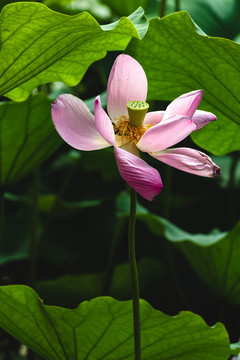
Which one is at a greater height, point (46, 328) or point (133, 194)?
point (133, 194)

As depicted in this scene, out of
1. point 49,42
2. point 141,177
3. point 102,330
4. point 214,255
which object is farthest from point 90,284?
point 141,177

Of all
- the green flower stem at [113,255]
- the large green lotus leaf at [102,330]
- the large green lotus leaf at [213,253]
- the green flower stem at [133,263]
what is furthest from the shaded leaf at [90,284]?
the green flower stem at [133,263]

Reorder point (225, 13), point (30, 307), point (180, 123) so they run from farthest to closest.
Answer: point (225, 13), point (30, 307), point (180, 123)

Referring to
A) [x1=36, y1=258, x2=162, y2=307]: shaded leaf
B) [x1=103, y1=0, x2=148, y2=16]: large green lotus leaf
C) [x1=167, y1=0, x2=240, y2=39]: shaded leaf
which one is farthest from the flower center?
[x1=103, y1=0, x2=148, y2=16]: large green lotus leaf

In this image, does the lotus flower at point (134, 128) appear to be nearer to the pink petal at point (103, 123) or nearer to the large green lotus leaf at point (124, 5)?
the pink petal at point (103, 123)

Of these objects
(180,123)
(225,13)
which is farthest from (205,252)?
(225,13)

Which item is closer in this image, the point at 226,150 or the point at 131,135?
the point at 131,135

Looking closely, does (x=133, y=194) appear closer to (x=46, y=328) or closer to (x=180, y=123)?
(x=180, y=123)

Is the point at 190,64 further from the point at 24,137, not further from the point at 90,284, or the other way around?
the point at 90,284

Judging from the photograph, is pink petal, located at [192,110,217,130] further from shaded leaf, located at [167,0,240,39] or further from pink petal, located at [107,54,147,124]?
shaded leaf, located at [167,0,240,39]
